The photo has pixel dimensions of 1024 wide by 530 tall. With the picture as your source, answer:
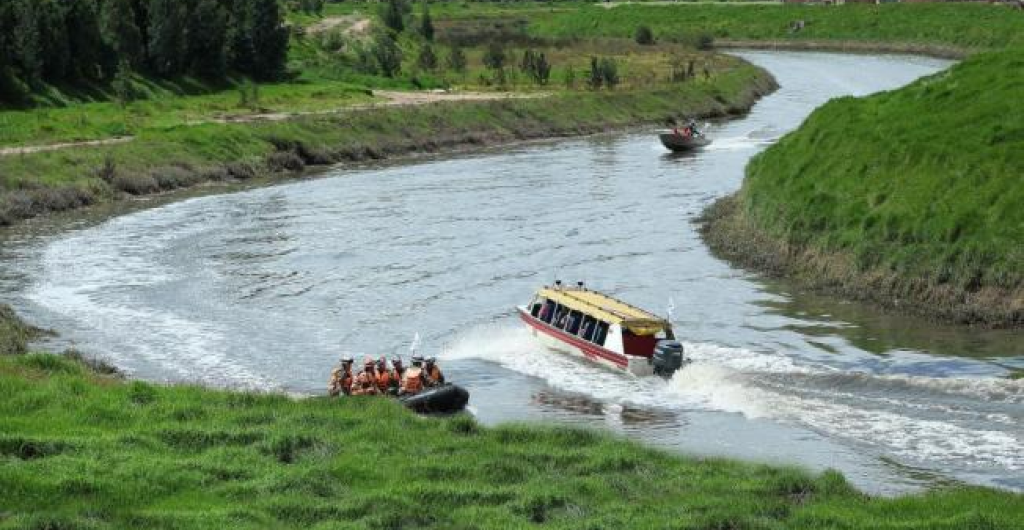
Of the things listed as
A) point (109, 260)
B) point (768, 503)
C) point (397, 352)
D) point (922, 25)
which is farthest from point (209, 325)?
point (922, 25)

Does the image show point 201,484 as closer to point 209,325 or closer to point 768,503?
point 768,503

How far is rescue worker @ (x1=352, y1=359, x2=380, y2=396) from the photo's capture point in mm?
38156

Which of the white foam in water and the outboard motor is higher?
the outboard motor

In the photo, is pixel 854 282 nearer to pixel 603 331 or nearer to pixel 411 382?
pixel 603 331

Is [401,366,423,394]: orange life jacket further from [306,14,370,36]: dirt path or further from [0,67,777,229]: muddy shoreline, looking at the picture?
[306,14,370,36]: dirt path

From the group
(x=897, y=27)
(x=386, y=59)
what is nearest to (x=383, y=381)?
(x=386, y=59)

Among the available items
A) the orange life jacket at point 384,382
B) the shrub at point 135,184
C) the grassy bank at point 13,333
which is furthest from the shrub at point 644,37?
the orange life jacket at point 384,382

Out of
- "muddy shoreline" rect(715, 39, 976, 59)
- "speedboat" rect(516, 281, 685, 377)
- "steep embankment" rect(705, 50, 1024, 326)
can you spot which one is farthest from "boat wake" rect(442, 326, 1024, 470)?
"muddy shoreline" rect(715, 39, 976, 59)

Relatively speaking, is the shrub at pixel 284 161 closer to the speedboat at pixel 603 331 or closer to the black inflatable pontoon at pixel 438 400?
the speedboat at pixel 603 331

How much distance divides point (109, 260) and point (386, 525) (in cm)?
3770

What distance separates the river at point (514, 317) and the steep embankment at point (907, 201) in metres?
1.54

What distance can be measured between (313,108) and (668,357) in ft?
210

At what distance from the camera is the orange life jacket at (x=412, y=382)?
3841 cm

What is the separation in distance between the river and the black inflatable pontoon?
87 cm
